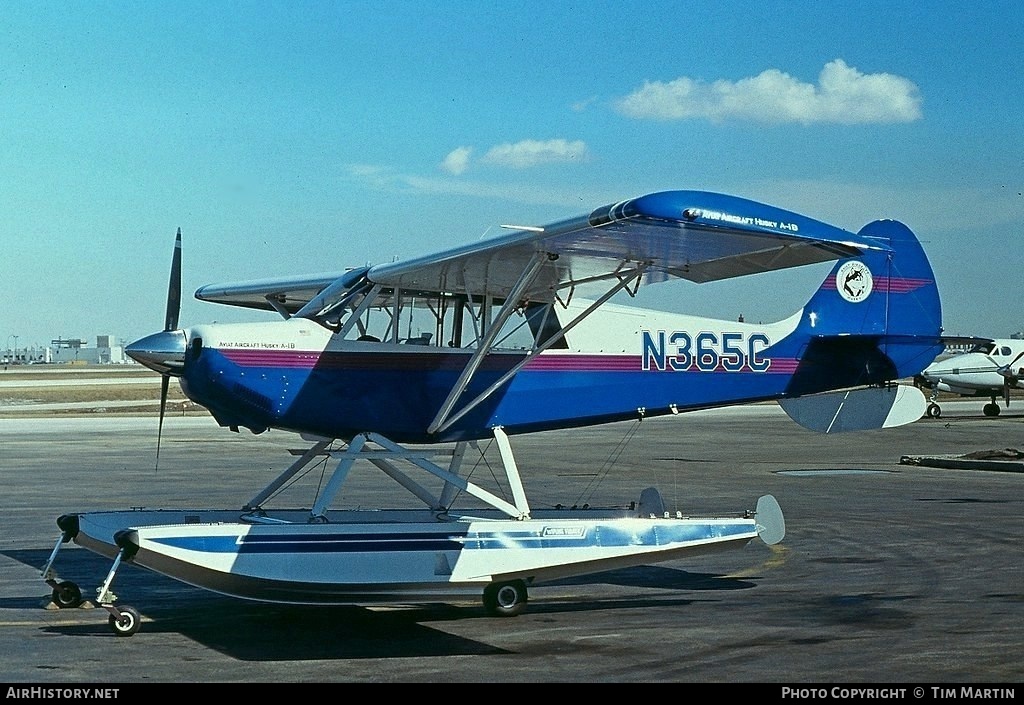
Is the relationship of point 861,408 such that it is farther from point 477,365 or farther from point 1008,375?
point 1008,375

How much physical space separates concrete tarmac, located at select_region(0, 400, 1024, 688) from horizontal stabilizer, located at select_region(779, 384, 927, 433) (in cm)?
138

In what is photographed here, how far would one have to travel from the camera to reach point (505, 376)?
11055mm

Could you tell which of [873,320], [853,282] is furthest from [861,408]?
[853,282]

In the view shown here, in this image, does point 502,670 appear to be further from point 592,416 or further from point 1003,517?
point 1003,517

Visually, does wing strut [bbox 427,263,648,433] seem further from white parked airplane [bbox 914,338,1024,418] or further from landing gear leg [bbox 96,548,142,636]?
white parked airplane [bbox 914,338,1024,418]

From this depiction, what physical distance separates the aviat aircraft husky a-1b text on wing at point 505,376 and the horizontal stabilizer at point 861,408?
0.02m

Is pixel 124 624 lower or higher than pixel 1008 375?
lower

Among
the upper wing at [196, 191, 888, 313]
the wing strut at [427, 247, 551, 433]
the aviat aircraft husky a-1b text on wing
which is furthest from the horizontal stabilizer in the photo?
the wing strut at [427, 247, 551, 433]

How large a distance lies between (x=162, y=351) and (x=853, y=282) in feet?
23.7

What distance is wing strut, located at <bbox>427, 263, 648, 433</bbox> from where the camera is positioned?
1074 centimetres

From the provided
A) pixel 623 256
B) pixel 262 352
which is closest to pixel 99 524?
pixel 262 352

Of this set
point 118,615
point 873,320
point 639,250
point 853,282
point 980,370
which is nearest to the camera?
point 118,615

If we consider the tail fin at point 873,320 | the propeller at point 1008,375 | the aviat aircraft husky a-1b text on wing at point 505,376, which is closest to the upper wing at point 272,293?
the aviat aircraft husky a-1b text on wing at point 505,376

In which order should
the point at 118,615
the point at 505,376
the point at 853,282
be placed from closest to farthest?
Result: the point at 118,615
the point at 505,376
the point at 853,282
